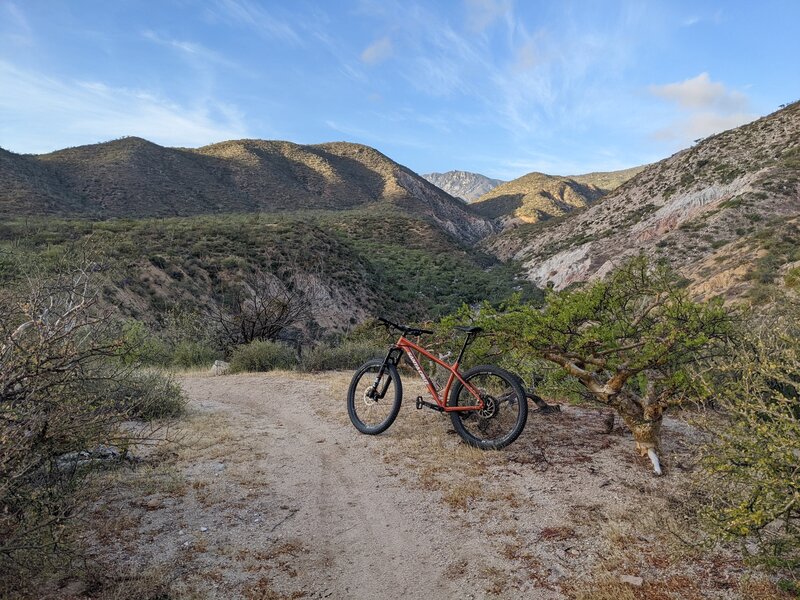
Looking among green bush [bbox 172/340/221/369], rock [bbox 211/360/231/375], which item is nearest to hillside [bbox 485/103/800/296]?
rock [bbox 211/360/231/375]

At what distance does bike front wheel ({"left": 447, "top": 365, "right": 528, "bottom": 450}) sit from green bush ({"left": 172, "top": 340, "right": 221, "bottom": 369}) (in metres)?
9.78

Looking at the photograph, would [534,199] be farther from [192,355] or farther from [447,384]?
[447,384]

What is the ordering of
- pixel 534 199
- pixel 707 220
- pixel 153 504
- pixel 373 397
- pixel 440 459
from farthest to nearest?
pixel 534 199 → pixel 707 220 → pixel 373 397 → pixel 440 459 → pixel 153 504

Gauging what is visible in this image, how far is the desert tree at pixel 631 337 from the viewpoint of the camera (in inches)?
188

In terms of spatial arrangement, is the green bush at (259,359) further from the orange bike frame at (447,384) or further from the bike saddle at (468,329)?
the bike saddle at (468,329)

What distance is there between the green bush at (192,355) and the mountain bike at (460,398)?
838cm

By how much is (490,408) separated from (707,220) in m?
33.9

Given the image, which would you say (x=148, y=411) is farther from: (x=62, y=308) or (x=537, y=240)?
(x=537, y=240)

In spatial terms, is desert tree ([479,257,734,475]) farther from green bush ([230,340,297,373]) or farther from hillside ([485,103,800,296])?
hillside ([485,103,800,296])

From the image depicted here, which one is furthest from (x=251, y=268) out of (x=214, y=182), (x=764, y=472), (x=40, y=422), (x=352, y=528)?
(x=214, y=182)

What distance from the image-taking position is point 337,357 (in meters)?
12.6


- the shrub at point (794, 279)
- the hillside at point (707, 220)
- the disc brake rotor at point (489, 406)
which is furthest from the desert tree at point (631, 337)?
the hillside at point (707, 220)

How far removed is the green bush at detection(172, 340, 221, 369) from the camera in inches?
533

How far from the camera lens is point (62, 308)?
3.97 m
